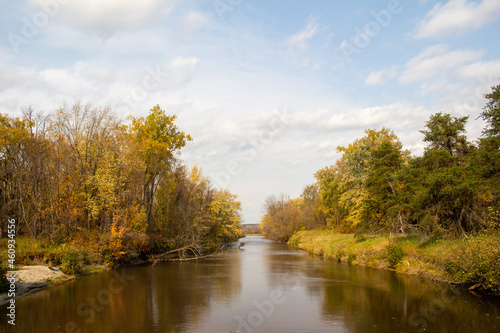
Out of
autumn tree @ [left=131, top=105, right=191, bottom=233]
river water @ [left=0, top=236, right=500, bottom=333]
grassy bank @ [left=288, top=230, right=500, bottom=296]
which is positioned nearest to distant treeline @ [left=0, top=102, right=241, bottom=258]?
autumn tree @ [left=131, top=105, right=191, bottom=233]

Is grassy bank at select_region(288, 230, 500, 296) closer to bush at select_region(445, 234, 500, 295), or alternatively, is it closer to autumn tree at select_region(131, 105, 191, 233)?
bush at select_region(445, 234, 500, 295)

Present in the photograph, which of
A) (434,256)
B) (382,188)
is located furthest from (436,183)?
(382,188)

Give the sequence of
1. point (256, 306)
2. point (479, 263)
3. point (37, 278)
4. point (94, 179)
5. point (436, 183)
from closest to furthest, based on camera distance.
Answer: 1. point (479, 263)
2. point (256, 306)
3. point (37, 278)
4. point (436, 183)
5. point (94, 179)

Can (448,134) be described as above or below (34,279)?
above

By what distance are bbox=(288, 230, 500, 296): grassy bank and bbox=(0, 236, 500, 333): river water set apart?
0.95 meters

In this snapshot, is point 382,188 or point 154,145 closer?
point 382,188

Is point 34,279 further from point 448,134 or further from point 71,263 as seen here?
point 448,134

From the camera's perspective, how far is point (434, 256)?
20984mm

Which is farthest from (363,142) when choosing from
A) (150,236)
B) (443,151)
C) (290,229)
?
(290,229)

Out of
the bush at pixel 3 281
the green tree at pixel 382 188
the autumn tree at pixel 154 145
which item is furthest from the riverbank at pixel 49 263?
the green tree at pixel 382 188

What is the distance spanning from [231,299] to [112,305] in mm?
Result: 6134

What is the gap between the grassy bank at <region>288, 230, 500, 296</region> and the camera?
53.8ft

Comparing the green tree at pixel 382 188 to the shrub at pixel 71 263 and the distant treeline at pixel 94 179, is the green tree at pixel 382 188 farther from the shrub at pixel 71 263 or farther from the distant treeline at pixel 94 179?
the shrub at pixel 71 263

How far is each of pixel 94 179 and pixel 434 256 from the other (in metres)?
28.6
